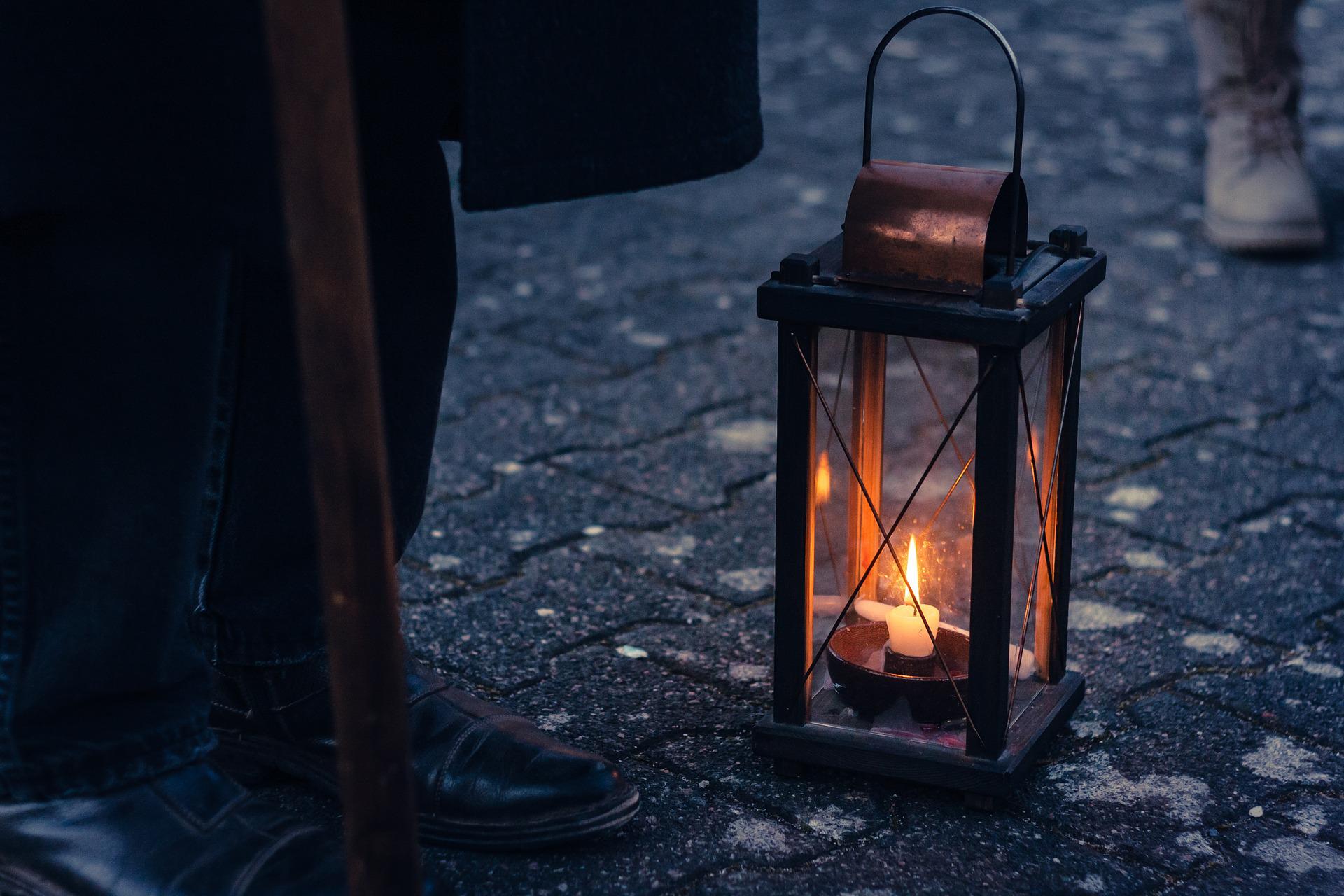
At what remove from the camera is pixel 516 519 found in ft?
7.57

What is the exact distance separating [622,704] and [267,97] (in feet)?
2.88

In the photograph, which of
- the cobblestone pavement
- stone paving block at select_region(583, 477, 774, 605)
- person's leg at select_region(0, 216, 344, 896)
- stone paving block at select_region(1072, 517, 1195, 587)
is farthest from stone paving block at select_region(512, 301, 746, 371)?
person's leg at select_region(0, 216, 344, 896)

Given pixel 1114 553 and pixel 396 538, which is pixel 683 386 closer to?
pixel 1114 553

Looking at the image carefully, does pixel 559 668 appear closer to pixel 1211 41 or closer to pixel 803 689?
pixel 803 689

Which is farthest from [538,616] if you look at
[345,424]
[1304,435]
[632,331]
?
[1304,435]

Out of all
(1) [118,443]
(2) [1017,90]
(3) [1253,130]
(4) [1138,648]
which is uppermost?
(2) [1017,90]

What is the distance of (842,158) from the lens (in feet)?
13.9

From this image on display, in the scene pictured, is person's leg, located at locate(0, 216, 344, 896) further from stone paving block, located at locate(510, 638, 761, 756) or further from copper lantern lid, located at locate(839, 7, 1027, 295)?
copper lantern lid, located at locate(839, 7, 1027, 295)

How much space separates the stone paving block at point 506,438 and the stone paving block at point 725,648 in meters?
0.58

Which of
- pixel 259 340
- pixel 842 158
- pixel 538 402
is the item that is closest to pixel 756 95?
pixel 259 340

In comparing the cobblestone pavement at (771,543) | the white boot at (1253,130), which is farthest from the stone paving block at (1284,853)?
the white boot at (1253,130)

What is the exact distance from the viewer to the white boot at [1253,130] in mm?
3420

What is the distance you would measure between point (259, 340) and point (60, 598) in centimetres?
32

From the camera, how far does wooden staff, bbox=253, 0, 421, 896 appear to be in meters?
0.90
